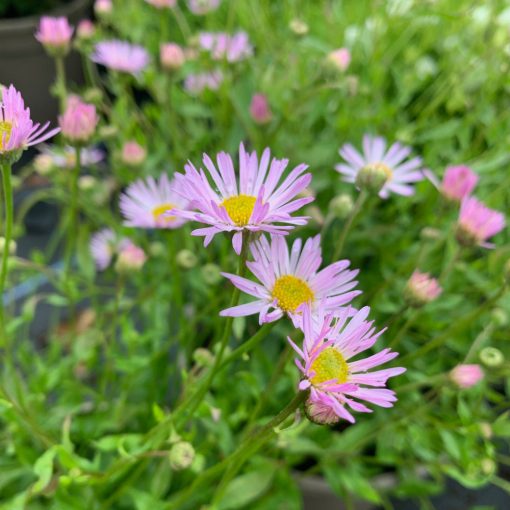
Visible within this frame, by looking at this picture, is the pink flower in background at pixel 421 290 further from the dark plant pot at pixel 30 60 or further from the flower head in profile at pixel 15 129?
the dark plant pot at pixel 30 60

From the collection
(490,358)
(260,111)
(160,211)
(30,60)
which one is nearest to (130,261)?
(160,211)

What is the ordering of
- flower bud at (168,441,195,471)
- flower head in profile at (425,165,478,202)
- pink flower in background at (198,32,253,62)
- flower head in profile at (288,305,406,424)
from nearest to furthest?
flower head in profile at (288,305,406,424) < flower bud at (168,441,195,471) < flower head in profile at (425,165,478,202) < pink flower in background at (198,32,253,62)

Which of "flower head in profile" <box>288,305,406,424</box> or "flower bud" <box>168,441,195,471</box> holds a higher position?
"flower head in profile" <box>288,305,406,424</box>

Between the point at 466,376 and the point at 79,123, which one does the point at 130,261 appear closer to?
the point at 79,123

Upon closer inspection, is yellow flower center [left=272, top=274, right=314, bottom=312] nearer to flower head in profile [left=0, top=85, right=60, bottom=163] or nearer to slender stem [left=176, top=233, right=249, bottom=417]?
slender stem [left=176, top=233, right=249, bottom=417]

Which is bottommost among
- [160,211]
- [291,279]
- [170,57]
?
[291,279]

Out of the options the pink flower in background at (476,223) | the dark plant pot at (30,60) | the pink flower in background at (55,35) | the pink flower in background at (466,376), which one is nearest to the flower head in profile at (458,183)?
the pink flower in background at (476,223)

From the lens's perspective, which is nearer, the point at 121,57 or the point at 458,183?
the point at 458,183

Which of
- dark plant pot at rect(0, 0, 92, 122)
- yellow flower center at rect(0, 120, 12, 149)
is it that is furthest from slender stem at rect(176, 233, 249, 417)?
dark plant pot at rect(0, 0, 92, 122)
